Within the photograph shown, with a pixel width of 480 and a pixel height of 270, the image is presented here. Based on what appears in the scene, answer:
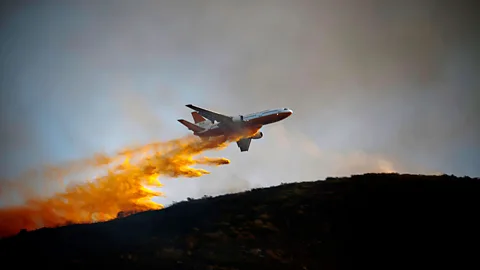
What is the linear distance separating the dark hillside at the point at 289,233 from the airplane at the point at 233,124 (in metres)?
9.65

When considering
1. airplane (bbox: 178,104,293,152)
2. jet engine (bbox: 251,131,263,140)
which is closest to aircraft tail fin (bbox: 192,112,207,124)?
airplane (bbox: 178,104,293,152)

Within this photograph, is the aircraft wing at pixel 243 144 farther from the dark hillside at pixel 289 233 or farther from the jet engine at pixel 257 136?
the dark hillside at pixel 289 233

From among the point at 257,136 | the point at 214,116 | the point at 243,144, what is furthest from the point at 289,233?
the point at 257,136

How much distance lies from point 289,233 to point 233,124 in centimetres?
1531

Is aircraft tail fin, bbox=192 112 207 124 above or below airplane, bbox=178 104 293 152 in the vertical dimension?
above

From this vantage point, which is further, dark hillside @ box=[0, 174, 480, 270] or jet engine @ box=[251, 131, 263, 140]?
jet engine @ box=[251, 131, 263, 140]

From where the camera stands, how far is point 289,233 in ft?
73.1

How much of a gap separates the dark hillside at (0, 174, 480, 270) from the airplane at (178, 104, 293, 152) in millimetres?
9653

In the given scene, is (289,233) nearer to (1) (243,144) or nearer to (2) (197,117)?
(1) (243,144)

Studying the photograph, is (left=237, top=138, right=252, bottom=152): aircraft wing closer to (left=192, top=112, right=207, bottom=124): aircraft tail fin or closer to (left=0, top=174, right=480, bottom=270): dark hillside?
(left=192, top=112, right=207, bottom=124): aircraft tail fin

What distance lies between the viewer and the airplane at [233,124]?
117 feet

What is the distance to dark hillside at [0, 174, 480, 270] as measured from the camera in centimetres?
2016

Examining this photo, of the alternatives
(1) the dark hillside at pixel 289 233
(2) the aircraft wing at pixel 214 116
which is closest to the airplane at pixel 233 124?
(2) the aircraft wing at pixel 214 116

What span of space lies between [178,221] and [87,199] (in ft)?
42.8
